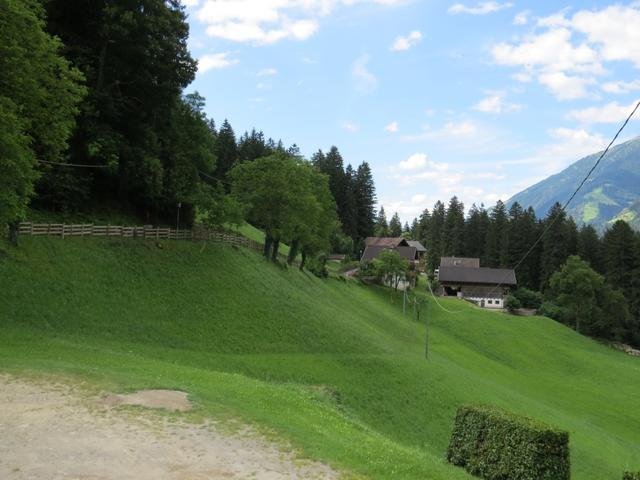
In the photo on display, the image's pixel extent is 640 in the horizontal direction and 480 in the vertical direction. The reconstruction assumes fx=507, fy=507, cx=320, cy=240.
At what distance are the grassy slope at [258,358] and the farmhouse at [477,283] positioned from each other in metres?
50.2

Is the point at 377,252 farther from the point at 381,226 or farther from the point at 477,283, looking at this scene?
the point at 381,226

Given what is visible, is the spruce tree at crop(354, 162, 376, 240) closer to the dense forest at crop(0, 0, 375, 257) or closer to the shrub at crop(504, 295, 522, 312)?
the shrub at crop(504, 295, 522, 312)

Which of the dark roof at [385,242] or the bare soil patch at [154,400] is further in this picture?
the dark roof at [385,242]

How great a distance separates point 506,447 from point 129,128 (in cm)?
4018

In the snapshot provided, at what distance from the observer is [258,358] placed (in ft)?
106

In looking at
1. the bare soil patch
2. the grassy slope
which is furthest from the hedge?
the bare soil patch

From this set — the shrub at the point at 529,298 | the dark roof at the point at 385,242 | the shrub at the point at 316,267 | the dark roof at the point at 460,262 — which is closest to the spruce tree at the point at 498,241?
the dark roof at the point at 460,262

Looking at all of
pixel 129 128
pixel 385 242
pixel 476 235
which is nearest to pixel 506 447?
pixel 129 128

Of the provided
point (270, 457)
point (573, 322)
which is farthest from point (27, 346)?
point (573, 322)

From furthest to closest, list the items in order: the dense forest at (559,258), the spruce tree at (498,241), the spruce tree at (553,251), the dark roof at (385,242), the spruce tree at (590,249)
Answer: the spruce tree at (498,241), the dark roof at (385,242), the spruce tree at (590,249), the spruce tree at (553,251), the dense forest at (559,258)

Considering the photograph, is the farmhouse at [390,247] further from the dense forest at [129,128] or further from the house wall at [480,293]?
the dense forest at [129,128]

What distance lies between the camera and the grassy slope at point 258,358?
57.9ft

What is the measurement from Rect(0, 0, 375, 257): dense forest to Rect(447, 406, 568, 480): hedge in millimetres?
23196

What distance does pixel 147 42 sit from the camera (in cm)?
4075
